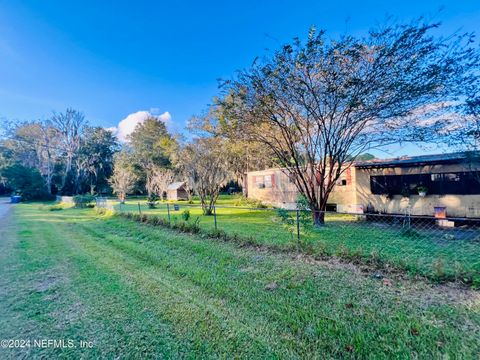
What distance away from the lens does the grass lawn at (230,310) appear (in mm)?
1910

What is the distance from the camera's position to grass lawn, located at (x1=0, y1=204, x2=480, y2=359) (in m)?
1.91

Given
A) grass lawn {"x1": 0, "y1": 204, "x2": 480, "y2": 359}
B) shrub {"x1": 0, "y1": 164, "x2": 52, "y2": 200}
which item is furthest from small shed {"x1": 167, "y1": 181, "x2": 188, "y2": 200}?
grass lawn {"x1": 0, "y1": 204, "x2": 480, "y2": 359}

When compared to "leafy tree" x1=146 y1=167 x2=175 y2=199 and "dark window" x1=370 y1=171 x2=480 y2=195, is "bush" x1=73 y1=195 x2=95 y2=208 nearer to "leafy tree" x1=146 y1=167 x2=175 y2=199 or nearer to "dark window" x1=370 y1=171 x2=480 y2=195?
"leafy tree" x1=146 y1=167 x2=175 y2=199

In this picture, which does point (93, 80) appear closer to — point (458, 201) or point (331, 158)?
point (331, 158)

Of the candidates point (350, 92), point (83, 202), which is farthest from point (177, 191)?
point (350, 92)

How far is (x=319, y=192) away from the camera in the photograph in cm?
877

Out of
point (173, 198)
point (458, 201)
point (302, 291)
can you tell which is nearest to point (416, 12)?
point (458, 201)

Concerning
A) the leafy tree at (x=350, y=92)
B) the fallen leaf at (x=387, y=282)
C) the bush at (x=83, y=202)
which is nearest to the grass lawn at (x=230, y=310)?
the fallen leaf at (x=387, y=282)

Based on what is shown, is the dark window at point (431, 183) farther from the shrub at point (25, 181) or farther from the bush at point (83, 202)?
the shrub at point (25, 181)

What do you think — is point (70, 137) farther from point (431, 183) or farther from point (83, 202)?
point (431, 183)

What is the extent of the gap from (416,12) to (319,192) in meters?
5.95

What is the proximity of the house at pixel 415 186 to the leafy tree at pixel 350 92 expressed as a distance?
5.14 feet

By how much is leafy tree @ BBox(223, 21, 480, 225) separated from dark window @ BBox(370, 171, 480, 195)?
1966 mm

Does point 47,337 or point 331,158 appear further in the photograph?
point 331,158
